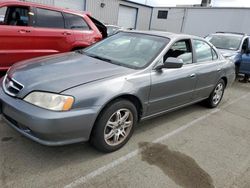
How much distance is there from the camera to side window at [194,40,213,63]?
419 cm

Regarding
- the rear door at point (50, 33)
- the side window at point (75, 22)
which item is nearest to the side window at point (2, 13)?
the rear door at point (50, 33)

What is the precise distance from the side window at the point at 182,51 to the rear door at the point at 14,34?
3.01m

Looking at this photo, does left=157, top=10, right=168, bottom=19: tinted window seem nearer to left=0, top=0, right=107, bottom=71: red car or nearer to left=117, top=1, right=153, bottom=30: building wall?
left=117, top=1, right=153, bottom=30: building wall

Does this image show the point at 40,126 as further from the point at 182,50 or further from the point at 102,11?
the point at 102,11

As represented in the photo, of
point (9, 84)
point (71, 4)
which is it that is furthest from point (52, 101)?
point (71, 4)

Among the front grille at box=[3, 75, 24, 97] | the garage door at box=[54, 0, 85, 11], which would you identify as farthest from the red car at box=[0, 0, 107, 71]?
the garage door at box=[54, 0, 85, 11]

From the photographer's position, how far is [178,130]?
3830 millimetres

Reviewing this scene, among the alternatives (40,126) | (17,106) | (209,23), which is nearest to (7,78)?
(17,106)

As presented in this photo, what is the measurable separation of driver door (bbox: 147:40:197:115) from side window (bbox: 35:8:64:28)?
9.89 ft

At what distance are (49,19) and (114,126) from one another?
11.5 feet

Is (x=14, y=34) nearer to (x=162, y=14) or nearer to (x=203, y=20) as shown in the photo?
(x=203, y=20)

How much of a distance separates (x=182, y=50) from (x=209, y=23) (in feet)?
63.3

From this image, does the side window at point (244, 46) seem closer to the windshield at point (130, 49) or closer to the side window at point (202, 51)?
the side window at point (202, 51)

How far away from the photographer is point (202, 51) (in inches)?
172
